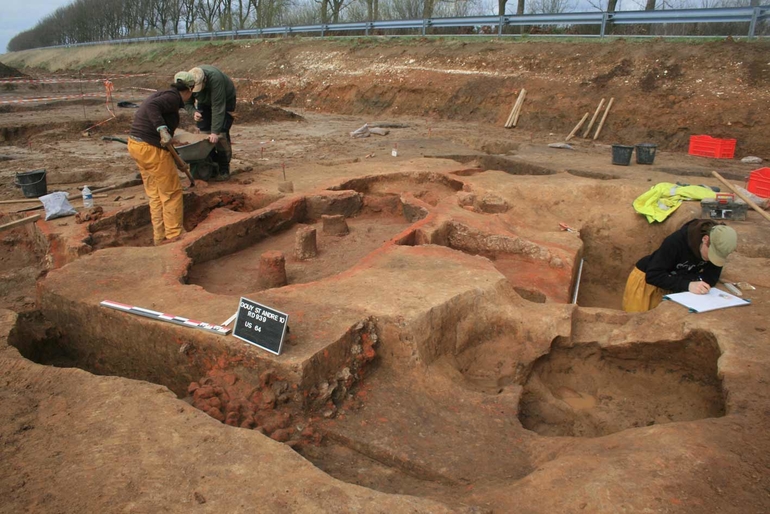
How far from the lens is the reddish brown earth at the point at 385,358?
246 cm

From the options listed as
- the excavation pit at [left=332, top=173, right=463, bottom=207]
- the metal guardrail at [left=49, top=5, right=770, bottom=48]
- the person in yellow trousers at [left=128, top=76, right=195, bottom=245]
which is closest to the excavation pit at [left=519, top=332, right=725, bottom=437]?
the excavation pit at [left=332, top=173, right=463, bottom=207]

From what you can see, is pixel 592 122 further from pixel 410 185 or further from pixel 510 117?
pixel 410 185

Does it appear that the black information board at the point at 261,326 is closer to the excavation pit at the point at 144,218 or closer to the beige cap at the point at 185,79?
the excavation pit at the point at 144,218

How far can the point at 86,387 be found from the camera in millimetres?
3045

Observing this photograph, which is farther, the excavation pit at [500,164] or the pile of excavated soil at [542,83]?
the pile of excavated soil at [542,83]

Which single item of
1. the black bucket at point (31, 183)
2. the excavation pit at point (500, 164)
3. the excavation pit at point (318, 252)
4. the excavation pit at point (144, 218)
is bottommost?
the excavation pit at point (318, 252)

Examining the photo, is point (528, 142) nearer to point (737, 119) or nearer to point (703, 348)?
point (737, 119)

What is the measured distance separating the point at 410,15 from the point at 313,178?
85.0 feet

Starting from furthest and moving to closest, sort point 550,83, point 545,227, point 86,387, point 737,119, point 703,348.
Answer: point 550,83 < point 737,119 < point 545,227 < point 703,348 < point 86,387

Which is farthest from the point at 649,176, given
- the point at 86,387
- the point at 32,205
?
the point at 32,205

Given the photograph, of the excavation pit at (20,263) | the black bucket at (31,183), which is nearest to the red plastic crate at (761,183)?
the excavation pit at (20,263)

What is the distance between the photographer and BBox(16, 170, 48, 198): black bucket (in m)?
7.10

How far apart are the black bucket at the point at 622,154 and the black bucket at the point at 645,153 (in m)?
0.33

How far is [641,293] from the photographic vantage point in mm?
5316
